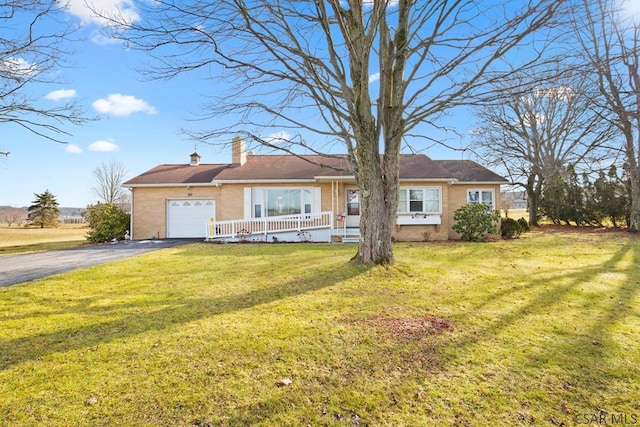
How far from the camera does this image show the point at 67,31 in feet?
29.6

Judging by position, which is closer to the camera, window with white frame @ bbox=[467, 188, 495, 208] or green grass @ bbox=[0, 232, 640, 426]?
green grass @ bbox=[0, 232, 640, 426]

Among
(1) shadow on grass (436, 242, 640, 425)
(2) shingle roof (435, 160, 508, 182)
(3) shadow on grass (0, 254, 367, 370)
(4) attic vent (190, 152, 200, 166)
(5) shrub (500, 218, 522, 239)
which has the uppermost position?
(4) attic vent (190, 152, 200, 166)

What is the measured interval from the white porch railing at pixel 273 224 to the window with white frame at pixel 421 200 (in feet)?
13.9

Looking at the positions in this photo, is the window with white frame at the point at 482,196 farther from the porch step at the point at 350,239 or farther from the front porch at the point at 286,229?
the porch step at the point at 350,239

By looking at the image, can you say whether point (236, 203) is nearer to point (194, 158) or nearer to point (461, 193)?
point (194, 158)

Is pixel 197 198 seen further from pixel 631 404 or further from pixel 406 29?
pixel 631 404

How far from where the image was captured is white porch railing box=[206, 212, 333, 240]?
15867mm

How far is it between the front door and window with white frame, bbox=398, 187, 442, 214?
2.30m

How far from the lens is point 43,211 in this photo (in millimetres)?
39375

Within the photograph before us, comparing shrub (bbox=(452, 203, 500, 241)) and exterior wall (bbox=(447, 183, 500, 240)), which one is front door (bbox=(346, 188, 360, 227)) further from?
exterior wall (bbox=(447, 183, 500, 240))

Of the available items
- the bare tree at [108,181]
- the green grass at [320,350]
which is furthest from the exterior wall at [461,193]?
the bare tree at [108,181]

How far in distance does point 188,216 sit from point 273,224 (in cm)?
558

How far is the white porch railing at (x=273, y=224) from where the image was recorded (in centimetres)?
1587

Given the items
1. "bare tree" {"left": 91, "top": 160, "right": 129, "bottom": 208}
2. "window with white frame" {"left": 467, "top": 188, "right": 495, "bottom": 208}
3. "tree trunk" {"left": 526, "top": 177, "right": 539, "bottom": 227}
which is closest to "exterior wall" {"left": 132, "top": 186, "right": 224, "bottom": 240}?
"window with white frame" {"left": 467, "top": 188, "right": 495, "bottom": 208}
